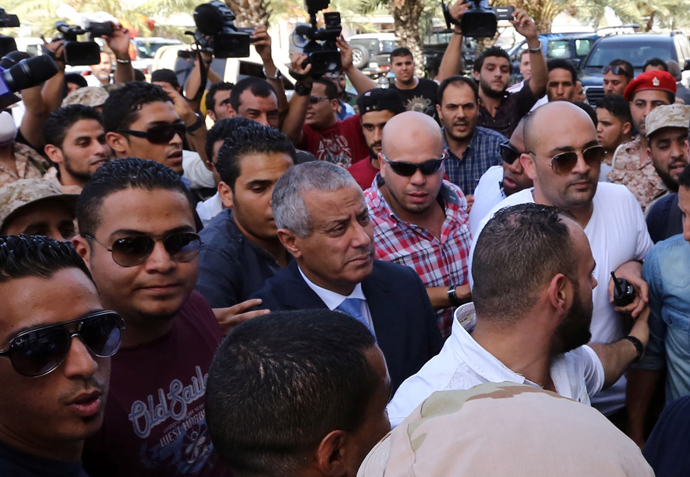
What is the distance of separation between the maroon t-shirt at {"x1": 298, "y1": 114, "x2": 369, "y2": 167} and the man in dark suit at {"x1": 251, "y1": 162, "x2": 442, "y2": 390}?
323 cm

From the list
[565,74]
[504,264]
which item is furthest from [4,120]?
[565,74]

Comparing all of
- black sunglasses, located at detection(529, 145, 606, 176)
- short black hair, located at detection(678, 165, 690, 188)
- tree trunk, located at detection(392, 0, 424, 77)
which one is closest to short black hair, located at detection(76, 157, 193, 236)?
black sunglasses, located at detection(529, 145, 606, 176)

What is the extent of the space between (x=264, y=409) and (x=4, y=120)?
360cm

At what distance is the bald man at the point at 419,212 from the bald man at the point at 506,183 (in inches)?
12.5

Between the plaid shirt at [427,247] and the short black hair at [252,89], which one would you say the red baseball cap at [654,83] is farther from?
the plaid shirt at [427,247]

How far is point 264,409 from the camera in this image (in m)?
1.53

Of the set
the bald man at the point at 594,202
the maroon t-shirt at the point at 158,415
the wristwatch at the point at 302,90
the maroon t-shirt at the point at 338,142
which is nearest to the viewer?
the maroon t-shirt at the point at 158,415

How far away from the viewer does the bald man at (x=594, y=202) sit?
10.5ft

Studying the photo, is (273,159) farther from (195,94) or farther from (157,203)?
(195,94)

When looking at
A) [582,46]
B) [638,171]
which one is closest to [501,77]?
[638,171]

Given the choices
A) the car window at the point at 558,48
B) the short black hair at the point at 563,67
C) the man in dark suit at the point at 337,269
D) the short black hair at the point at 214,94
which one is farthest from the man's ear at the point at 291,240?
the car window at the point at 558,48

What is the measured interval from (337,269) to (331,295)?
115mm

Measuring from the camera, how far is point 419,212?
3.82 metres

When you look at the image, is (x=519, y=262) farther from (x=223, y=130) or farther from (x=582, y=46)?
(x=582, y=46)
